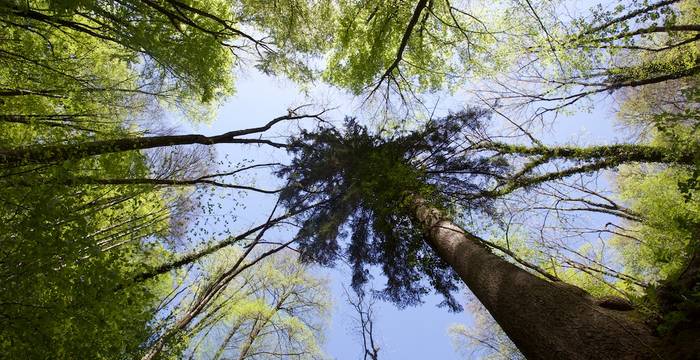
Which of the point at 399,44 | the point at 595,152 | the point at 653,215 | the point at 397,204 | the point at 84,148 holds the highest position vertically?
the point at 399,44

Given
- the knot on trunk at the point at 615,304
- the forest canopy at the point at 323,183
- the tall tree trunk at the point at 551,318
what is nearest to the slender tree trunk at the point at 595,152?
the forest canopy at the point at 323,183

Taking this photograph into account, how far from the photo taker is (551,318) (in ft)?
6.98

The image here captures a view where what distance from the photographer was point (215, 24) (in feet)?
24.7

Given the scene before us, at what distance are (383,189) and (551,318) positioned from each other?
3.57 metres

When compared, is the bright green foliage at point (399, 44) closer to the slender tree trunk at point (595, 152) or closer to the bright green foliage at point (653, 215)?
the slender tree trunk at point (595, 152)

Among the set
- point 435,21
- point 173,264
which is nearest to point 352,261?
point 173,264

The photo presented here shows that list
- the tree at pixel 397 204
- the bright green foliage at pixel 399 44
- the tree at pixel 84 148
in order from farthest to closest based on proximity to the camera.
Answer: the bright green foliage at pixel 399 44 < the tree at pixel 397 204 < the tree at pixel 84 148

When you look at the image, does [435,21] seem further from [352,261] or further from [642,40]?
[352,261]

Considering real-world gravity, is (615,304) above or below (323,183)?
below

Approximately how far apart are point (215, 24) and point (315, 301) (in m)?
7.56

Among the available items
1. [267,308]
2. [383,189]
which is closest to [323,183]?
[383,189]

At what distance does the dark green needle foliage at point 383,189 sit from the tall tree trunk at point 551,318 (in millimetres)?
2112

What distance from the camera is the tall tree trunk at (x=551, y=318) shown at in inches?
67.2

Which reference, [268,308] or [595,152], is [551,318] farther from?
[268,308]
